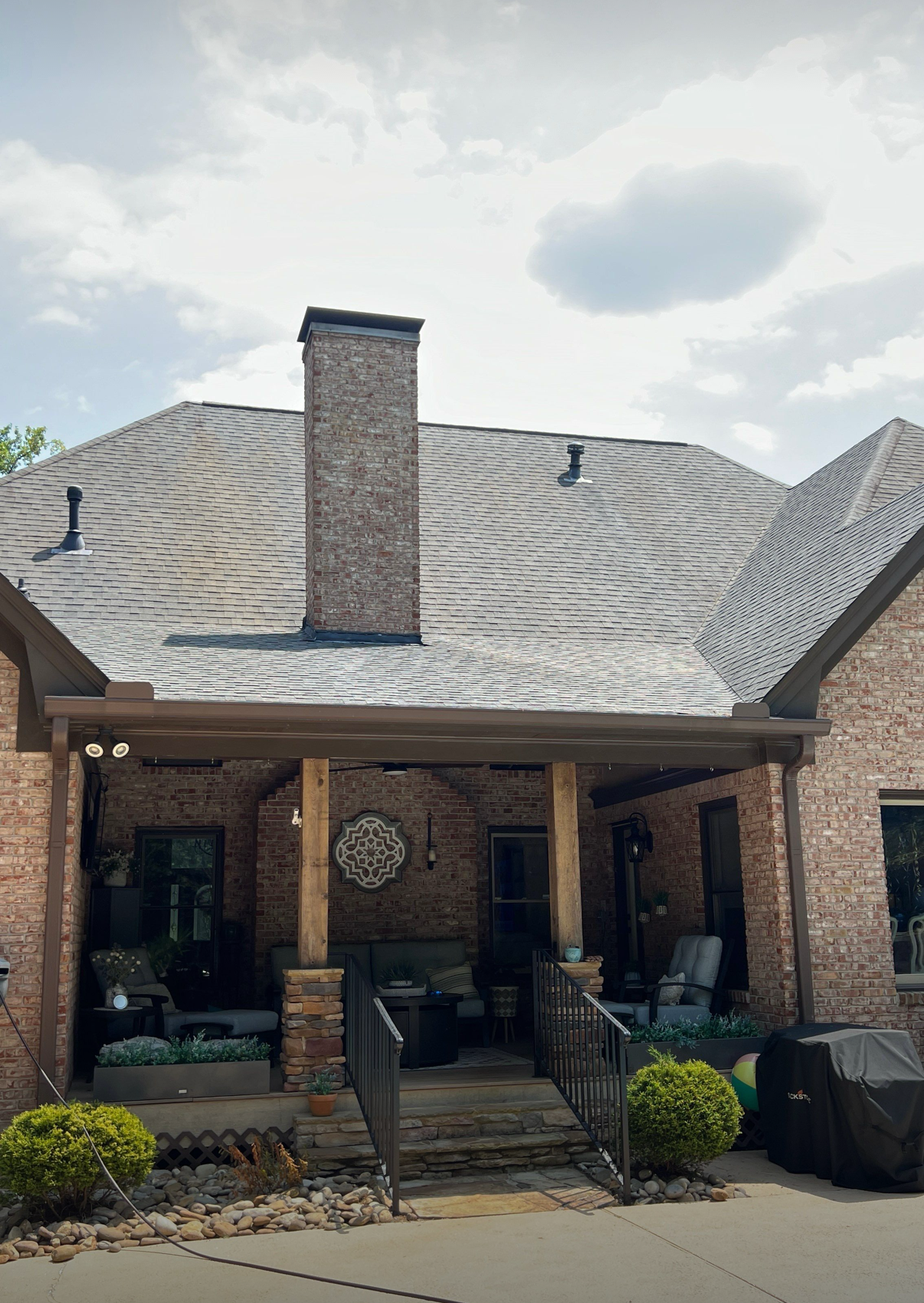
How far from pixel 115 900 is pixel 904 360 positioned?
29.9ft

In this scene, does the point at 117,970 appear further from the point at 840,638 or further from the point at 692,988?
the point at 840,638

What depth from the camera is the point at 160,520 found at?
11531 mm

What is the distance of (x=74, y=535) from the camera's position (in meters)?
10.9

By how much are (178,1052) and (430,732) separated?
112 inches

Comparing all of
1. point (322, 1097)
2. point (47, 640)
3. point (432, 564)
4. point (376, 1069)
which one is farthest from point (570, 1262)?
point (432, 564)

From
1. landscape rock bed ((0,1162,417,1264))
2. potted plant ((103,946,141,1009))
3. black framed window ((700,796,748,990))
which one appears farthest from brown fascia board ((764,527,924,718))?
potted plant ((103,946,141,1009))

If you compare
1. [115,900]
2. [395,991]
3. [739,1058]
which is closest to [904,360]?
[739,1058]

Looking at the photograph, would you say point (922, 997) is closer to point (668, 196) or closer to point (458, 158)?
point (668, 196)

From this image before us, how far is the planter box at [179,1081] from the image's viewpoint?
7.67 m

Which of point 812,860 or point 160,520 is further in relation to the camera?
point 160,520

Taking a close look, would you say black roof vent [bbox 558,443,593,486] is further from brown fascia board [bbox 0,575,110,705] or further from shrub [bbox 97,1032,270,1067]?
shrub [bbox 97,1032,270,1067]

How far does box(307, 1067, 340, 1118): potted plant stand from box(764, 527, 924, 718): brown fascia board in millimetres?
4310

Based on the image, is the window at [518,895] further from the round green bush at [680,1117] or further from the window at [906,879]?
the round green bush at [680,1117]

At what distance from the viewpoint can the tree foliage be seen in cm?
2309
